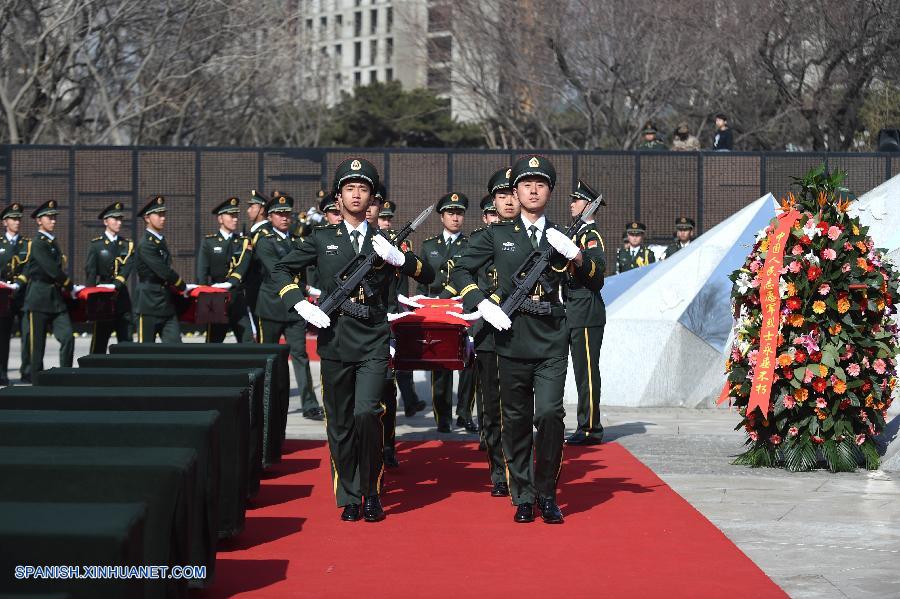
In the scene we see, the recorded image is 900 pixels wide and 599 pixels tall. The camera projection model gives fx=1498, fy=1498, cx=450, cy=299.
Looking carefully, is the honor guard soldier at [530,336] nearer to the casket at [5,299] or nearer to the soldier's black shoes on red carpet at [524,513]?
the soldier's black shoes on red carpet at [524,513]

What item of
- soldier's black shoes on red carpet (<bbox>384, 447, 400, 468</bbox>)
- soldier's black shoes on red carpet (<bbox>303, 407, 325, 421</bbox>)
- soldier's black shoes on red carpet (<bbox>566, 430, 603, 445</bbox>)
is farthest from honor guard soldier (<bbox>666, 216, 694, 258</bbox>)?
soldier's black shoes on red carpet (<bbox>384, 447, 400, 468</bbox>)

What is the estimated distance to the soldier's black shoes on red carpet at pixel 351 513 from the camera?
8.85 m

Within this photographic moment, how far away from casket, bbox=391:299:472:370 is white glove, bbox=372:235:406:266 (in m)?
1.10

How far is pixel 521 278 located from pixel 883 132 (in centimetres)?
1832

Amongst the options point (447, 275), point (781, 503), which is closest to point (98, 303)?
point (447, 275)

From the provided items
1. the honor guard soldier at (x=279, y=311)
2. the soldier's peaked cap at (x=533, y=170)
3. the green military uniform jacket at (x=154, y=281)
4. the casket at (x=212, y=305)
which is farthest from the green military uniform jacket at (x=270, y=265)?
the soldier's peaked cap at (x=533, y=170)

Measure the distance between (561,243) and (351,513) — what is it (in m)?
2.02

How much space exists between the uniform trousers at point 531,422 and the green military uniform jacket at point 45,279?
9495 mm

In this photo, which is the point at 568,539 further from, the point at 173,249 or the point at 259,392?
the point at 173,249

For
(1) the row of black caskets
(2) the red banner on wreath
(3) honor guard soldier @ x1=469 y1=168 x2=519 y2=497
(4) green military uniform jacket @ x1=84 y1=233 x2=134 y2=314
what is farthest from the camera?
(4) green military uniform jacket @ x1=84 y1=233 x2=134 y2=314

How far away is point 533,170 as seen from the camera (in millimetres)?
8891

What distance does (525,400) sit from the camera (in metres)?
9.02

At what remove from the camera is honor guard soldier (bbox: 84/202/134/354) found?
1725 cm

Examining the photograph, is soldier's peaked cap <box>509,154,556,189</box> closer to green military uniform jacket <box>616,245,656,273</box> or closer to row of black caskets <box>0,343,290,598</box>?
row of black caskets <box>0,343,290,598</box>
